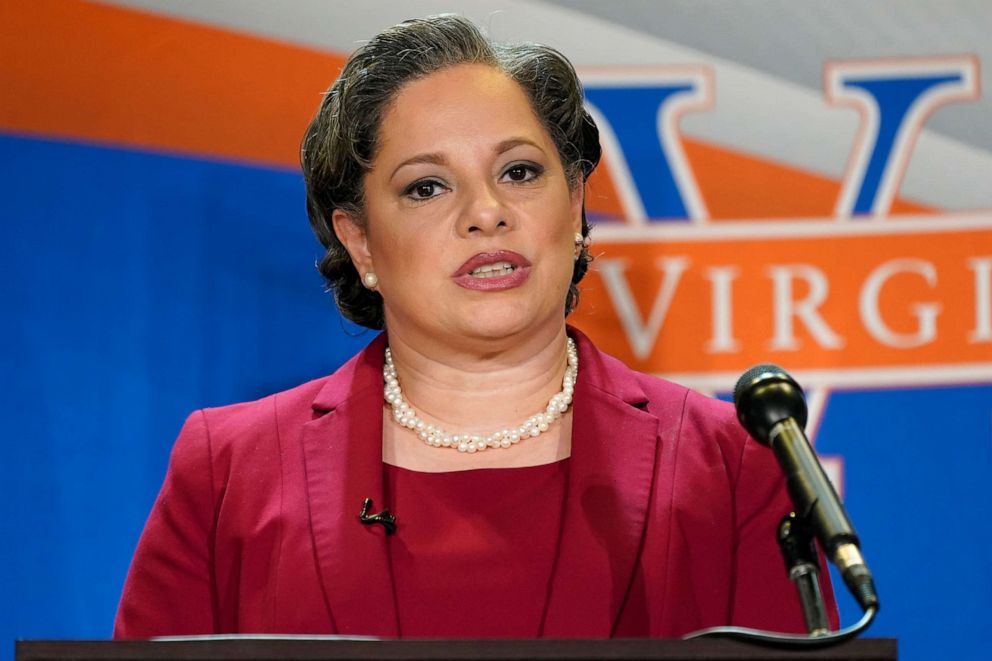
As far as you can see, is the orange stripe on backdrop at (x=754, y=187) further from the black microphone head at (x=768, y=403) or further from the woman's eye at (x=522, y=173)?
the black microphone head at (x=768, y=403)

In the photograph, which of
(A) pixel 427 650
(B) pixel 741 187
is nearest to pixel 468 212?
(A) pixel 427 650

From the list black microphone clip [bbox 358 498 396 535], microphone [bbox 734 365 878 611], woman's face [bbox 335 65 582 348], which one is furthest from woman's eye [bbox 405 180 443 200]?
microphone [bbox 734 365 878 611]

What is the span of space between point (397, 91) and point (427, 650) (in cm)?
107

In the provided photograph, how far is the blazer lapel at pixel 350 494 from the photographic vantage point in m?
1.79

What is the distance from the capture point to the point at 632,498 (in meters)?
1.85

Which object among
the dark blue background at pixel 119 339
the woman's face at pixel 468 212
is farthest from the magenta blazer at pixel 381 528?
the dark blue background at pixel 119 339

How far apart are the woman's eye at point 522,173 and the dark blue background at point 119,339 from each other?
0.99 metres

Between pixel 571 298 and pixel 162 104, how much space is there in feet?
3.61

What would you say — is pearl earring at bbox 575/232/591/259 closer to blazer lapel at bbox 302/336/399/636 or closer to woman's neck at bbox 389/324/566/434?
woman's neck at bbox 389/324/566/434

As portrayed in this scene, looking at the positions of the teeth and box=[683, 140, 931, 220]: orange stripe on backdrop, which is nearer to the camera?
the teeth

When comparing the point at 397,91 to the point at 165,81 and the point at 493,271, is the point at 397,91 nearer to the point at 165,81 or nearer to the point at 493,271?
the point at 493,271

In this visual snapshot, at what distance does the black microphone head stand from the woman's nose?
60cm

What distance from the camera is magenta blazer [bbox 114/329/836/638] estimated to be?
1790mm

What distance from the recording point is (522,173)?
1.98 meters
